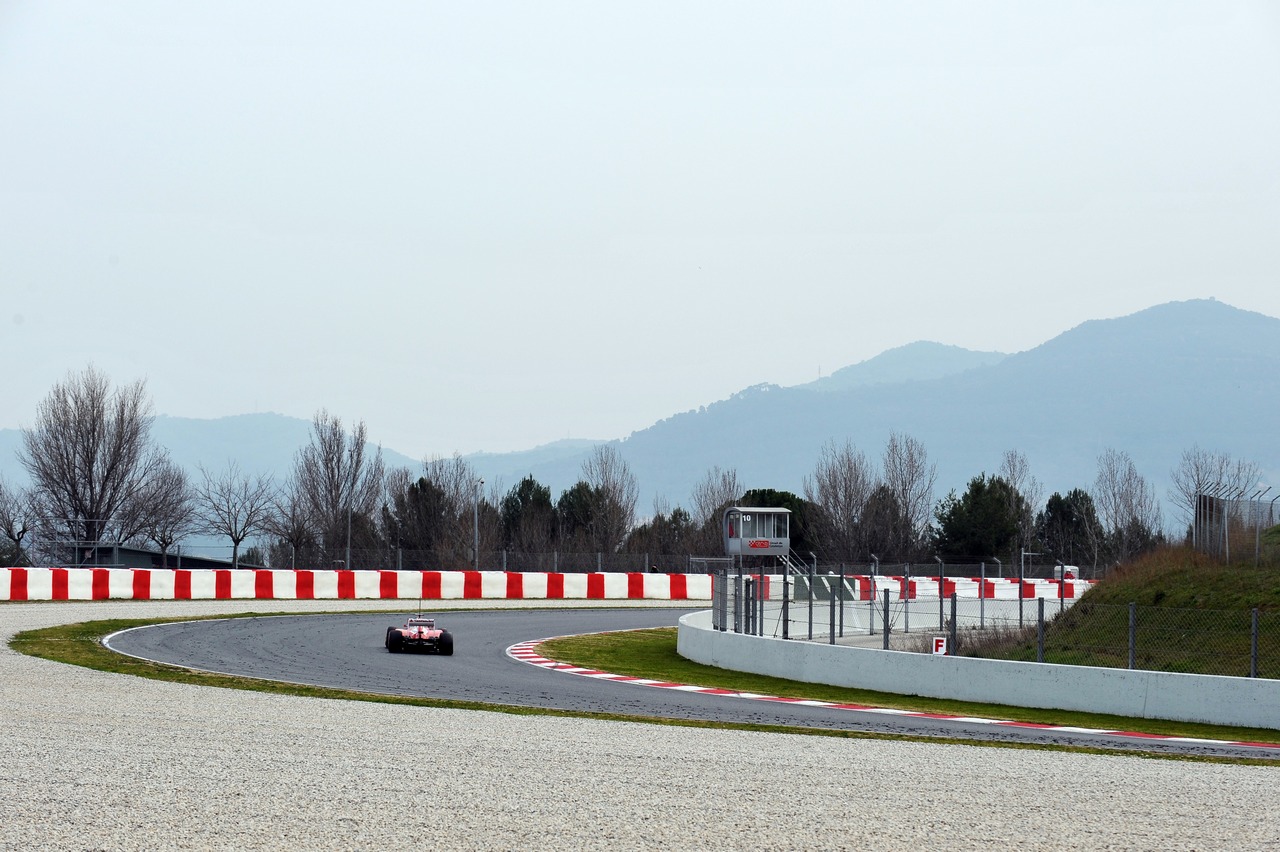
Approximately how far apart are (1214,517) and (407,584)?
927 inches

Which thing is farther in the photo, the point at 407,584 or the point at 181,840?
the point at 407,584

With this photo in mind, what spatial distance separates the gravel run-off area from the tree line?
51.8m

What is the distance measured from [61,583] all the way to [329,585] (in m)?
7.84

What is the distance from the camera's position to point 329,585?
39594mm

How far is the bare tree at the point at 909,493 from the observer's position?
76812mm

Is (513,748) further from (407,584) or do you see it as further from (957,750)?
(407,584)

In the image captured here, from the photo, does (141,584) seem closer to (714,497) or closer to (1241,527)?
(1241,527)

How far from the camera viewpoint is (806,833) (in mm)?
7570

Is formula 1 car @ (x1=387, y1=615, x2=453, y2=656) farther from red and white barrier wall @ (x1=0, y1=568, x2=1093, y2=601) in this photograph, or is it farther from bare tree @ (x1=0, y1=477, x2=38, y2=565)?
bare tree @ (x1=0, y1=477, x2=38, y2=565)

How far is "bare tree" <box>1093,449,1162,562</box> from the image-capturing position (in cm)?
7819

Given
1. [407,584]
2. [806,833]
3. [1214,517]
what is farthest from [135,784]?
[407,584]

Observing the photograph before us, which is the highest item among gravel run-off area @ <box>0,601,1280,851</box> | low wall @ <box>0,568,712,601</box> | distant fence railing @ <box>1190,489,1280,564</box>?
distant fence railing @ <box>1190,489,1280,564</box>

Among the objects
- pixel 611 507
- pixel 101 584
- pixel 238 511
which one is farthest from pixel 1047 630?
pixel 611 507

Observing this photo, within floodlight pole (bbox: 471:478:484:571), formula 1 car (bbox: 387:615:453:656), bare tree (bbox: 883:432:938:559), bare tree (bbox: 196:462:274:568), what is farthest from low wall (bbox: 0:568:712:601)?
bare tree (bbox: 196:462:274:568)
